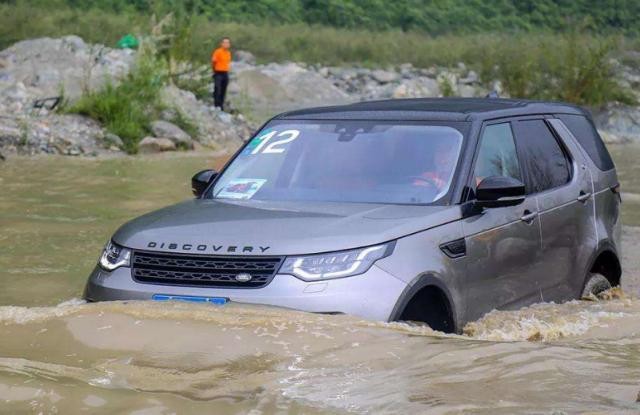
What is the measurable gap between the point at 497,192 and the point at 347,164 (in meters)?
0.84

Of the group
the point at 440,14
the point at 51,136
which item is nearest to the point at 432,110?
the point at 51,136

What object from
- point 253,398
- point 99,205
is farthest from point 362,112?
point 99,205

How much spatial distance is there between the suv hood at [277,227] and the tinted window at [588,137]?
1.96 meters

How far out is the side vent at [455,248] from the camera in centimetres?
580

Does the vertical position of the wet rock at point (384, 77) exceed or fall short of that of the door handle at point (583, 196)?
it falls short

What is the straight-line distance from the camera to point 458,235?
5.93 m

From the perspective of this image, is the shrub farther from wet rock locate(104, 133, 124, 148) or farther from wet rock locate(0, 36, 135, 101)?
wet rock locate(104, 133, 124, 148)

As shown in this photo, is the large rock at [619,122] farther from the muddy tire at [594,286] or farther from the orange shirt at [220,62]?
the muddy tire at [594,286]

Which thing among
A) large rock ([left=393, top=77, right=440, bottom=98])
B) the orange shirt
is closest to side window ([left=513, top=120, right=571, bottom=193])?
the orange shirt

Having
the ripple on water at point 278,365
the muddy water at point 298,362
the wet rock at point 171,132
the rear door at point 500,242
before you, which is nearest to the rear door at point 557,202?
the rear door at point 500,242

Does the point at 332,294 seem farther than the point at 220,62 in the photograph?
No

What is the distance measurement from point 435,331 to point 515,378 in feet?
2.86

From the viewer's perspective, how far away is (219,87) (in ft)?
81.7

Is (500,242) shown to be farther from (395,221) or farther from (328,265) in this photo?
(328,265)
